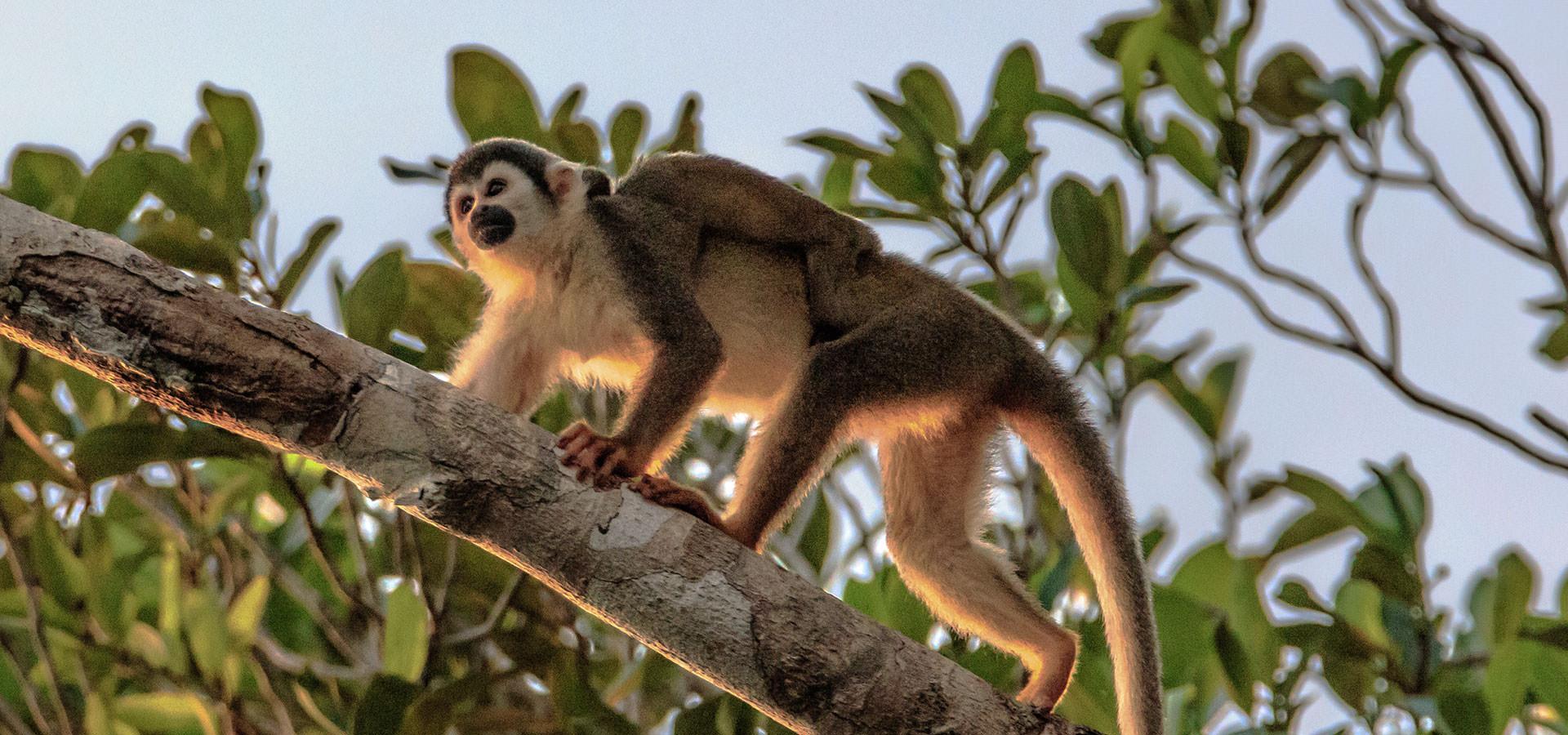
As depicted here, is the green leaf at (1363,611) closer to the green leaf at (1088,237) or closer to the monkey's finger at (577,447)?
the green leaf at (1088,237)

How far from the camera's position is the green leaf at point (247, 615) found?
3.51 meters

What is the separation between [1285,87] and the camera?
466 cm

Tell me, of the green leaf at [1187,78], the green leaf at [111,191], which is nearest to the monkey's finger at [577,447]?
the green leaf at [111,191]

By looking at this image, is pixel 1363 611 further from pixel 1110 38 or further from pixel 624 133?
pixel 624 133

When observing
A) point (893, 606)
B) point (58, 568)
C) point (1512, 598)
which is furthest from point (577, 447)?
point (1512, 598)

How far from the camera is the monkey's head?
12.4 feet

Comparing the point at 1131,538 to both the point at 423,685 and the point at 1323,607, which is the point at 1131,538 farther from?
the point at 423,685

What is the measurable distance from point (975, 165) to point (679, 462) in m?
1.51

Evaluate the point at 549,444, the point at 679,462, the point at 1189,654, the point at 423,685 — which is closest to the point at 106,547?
the point at 423,685

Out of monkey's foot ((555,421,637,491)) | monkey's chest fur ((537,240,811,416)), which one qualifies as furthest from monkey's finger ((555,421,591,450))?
monkey's chest fur ((537,240,811,416))

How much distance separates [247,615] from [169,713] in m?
0.31

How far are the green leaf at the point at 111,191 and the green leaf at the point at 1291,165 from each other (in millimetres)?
3187

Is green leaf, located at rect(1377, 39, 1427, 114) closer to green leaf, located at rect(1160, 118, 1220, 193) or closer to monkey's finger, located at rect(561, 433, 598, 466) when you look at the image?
green leaf, located at rect(1160, 118, 1220, 193)

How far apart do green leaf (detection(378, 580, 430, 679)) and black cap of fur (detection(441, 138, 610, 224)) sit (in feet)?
3.76
